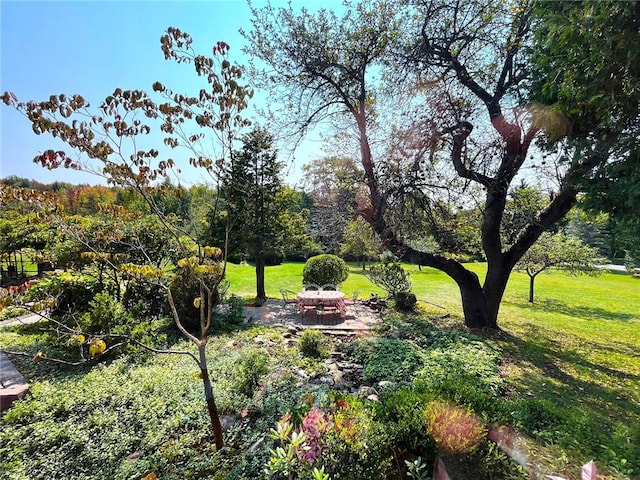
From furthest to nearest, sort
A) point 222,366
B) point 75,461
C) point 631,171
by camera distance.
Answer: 1. point 222,366
2. point 631,171
3. point 75,461

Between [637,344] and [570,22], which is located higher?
[570,22]

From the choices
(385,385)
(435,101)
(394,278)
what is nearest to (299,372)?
(385,385)

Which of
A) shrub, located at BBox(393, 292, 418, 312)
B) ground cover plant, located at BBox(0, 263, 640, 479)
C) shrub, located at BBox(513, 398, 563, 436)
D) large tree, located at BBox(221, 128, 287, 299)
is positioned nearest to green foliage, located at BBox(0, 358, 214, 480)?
ground cover plant, located at BBox(0, 263, 640, 479)

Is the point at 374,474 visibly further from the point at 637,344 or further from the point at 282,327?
the point at 637,344

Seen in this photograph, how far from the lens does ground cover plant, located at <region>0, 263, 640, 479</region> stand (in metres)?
2.17

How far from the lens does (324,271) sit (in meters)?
11.8

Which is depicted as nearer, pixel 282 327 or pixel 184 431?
pixel 184 431

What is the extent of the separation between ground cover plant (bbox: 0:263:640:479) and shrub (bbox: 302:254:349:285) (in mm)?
4869

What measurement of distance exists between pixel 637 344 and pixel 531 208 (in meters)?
4.47

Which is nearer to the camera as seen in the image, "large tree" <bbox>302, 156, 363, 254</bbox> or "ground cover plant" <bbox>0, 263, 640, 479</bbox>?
"ground cover plant" <bbox>0, 263, 640, 479</bbox>

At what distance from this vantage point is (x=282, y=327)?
7.45 meters

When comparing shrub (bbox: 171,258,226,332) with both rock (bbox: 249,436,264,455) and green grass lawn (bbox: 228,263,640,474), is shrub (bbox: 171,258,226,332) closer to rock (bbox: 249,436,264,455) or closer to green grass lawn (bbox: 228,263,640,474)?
rock (bbox: 249,436,264,455)

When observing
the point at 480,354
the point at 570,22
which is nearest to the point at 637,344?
the point at 480,354

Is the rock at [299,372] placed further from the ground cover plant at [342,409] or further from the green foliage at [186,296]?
the green foliage at [186,296]
